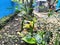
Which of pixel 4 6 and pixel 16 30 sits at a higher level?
pixel 4 6

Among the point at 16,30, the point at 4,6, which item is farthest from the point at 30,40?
the point at 4,6

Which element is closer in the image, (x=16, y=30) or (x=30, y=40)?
(x=30, y=40)

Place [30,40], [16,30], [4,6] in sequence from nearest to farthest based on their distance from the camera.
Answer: [30,40], [16,30], [4,6]

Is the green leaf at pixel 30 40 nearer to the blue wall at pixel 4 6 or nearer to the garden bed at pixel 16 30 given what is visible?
the garden bed at pixel 16 30

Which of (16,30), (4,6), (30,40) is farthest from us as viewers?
(4,6)

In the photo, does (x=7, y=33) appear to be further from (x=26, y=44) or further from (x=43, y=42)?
(x=43, y=42)

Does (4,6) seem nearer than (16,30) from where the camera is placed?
No

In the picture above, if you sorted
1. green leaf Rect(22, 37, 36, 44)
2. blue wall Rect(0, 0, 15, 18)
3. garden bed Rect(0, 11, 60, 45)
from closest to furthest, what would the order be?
green leaf Rect(22, 37, 36, 44) < garden bed Rect(0, 11, 60, 45) < blue wall Rect(0, 0, 15, 18)

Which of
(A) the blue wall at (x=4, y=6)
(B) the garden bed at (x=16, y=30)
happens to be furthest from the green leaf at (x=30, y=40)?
(A) the blue wall at (x=4, y=6)

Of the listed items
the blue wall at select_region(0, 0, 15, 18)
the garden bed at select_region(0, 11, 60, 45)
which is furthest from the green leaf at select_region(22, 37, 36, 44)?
the blue wall at select_region(0, 0, 15, 18)

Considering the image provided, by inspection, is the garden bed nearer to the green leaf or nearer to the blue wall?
the green leaf

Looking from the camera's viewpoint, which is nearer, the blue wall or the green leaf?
the green leaf

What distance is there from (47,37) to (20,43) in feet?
1.51

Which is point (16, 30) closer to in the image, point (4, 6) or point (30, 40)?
point (30, 40)
